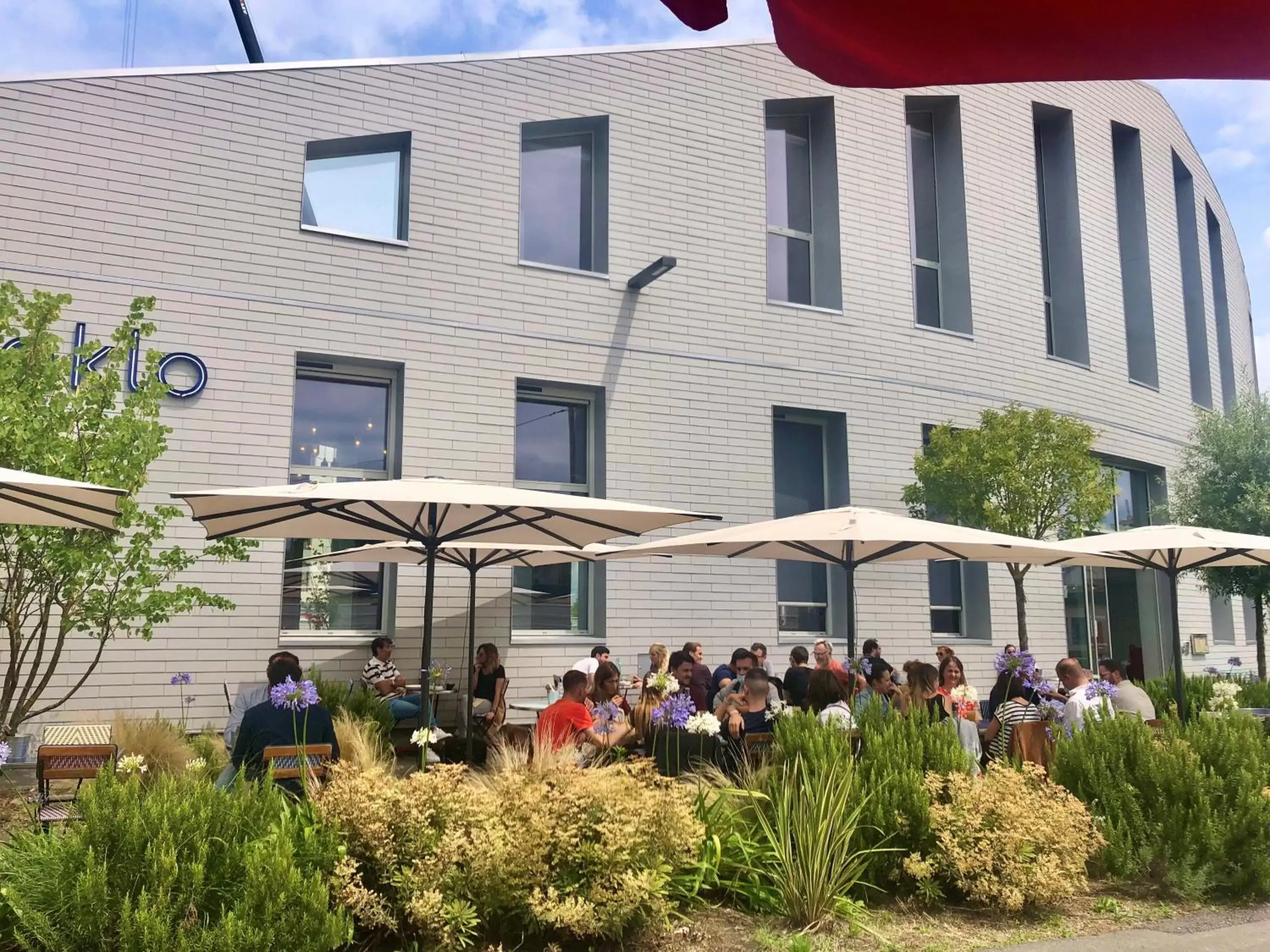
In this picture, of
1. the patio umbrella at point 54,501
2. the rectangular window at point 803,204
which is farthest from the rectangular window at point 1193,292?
the patio umbrella at point 54,501

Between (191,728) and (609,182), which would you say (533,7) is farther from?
(609,182)

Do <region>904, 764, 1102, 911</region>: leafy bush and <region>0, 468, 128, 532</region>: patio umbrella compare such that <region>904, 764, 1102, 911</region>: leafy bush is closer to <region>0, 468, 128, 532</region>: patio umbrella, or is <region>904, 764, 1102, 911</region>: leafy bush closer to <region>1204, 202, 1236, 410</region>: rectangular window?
<region>0, 468, 128, 532</region>: patio umbrella

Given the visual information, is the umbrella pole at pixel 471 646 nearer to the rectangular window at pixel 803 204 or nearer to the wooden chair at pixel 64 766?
the wooden chair at pixel 64 766

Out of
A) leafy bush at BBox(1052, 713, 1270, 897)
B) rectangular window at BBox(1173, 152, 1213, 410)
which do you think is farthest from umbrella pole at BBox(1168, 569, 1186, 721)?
rectangular window at BBox(1173, 152, 1213, 410)

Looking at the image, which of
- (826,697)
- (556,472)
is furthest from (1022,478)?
(826,697)

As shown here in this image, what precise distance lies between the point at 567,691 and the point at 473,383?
572 centimetres

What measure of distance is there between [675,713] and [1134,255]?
1643 cm

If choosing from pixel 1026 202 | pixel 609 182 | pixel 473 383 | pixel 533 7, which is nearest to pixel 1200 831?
pixel 533 7

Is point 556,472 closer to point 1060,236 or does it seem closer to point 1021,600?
point 1021,600

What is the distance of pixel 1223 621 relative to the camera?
21484mm

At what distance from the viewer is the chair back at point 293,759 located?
5.93m

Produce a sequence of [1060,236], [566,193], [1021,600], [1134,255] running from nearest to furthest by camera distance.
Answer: [566,193], [1021,600], [1060,236], [1134,255]

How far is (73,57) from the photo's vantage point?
1115 centimetres

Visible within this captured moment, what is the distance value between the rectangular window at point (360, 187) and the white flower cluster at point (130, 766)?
7.02 metres
